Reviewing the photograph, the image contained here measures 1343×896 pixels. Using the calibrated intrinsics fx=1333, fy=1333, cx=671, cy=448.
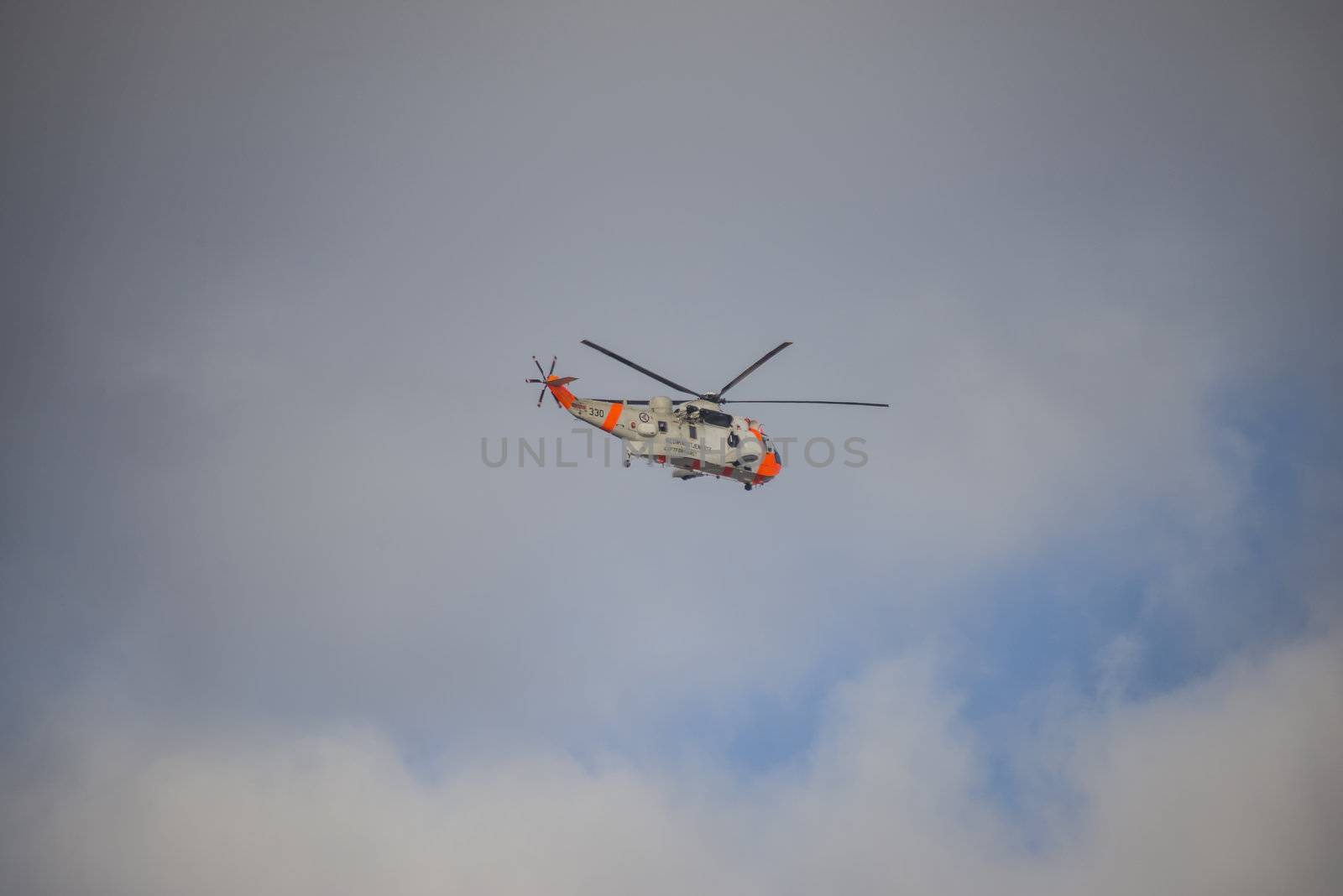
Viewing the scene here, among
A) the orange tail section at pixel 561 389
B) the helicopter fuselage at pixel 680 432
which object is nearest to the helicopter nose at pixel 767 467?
the helicopter fuselage at pixel 680 432

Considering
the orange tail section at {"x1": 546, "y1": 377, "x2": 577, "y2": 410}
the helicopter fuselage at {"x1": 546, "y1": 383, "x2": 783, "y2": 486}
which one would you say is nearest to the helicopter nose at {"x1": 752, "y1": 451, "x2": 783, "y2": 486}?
the helicopter fuselage at {"x1": 546, "y1": 383, "x2": 783, "y2": 486}

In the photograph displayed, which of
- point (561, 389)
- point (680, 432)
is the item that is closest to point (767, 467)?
point (680, 432)

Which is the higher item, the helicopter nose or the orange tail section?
the orange tail section

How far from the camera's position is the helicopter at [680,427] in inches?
2765

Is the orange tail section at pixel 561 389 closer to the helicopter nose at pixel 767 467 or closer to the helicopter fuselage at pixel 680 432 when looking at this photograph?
the helicopter fuselage at pixel 680 432

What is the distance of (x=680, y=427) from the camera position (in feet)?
234

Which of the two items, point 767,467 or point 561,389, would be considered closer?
point 561,389

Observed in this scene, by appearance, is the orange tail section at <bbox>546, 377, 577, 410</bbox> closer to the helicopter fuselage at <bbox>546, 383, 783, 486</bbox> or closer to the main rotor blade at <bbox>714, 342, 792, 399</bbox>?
the helicopter fuselage at <bbox>546, 383, 783, 486</bbox>

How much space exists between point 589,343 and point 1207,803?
3819 inches

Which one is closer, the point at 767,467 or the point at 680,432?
the point at 680,432

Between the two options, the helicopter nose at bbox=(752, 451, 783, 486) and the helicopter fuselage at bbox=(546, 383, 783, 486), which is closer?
the helicopter fuselage at bbox=(546, 383, 783, 486)

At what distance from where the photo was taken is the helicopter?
70.2 meters

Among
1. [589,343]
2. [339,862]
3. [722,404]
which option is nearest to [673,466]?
[722,404]

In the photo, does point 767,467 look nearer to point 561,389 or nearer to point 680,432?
point 680,432
